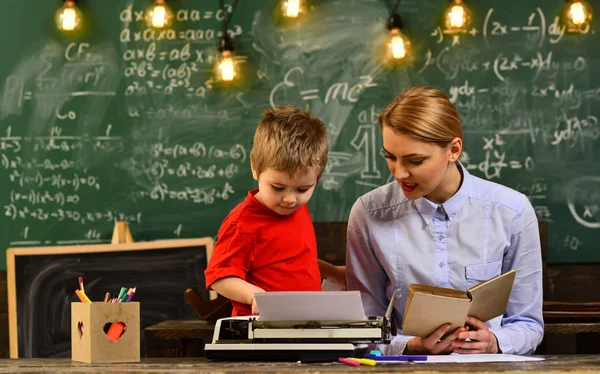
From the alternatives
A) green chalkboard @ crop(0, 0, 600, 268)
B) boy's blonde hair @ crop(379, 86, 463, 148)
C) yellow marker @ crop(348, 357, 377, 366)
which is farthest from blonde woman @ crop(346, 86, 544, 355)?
green chalkboard @ crop(0, 0, 600, 268)

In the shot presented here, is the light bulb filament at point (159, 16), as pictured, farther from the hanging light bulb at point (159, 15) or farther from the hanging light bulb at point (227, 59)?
the hanging light bulb at point (227, 59)

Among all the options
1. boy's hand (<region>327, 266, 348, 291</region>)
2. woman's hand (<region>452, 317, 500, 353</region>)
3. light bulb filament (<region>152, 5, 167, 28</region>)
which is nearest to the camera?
woman's hand (<region>452, 317, 500, 353</region>)

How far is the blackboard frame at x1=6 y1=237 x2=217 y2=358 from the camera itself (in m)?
4.00

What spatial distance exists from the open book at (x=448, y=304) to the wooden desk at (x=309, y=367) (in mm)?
166

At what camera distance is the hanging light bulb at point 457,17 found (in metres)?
3.97

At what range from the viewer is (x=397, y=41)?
3969 mm

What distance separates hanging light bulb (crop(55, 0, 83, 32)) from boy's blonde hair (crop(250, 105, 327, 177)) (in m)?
2.33

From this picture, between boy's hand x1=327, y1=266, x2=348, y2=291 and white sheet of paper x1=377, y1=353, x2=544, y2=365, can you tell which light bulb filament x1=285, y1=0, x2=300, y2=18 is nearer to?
boy's hand x1=327, y1=266, x2=348, y2=291

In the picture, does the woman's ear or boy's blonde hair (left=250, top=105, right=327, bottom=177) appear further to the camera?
the woman's ear

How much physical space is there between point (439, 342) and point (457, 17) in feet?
8.10

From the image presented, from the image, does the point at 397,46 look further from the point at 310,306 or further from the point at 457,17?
the point at 310,306

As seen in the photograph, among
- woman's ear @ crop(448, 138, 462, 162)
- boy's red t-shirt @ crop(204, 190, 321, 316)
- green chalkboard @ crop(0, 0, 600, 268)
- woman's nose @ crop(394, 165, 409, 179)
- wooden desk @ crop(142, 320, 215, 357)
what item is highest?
green chalkboard @ crop(0, 0, 600, 268)

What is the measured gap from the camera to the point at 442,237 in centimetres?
218

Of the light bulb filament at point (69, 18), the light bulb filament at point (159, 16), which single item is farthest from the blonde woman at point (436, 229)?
the light bulb filament at point (69, 18)
